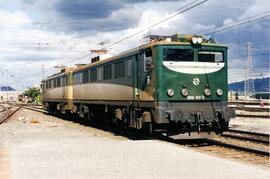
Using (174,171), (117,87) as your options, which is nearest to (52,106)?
(117,87)

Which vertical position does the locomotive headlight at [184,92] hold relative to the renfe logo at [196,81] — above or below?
below

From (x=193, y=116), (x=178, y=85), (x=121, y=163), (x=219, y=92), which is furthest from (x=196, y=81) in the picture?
(x=121, y=163)

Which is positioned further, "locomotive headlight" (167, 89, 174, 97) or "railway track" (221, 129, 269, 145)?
"railway track" (221, 129, 269, 145)

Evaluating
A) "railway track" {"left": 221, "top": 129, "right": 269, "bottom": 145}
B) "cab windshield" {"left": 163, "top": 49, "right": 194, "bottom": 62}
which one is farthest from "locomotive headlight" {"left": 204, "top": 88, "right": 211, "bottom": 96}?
"railway track" {"left": 221, "top": 129, "right": 269, "bottom": 145}

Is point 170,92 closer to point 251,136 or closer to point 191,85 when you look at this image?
point 191,85

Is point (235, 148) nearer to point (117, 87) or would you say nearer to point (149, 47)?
point (149, 47)

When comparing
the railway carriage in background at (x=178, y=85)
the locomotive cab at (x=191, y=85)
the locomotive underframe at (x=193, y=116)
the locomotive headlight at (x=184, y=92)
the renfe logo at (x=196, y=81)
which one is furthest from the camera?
the renfe logo at (x=196, y=81)

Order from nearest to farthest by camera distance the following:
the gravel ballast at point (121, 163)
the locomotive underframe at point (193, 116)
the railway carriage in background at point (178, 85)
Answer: the gravel ballast at point (121, 163) < the locomotive underframe at point (193, 116) < the railway carriage in background at point (178, 85)

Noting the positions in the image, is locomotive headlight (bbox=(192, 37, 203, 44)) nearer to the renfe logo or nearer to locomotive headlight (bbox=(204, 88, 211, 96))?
the renfe logo

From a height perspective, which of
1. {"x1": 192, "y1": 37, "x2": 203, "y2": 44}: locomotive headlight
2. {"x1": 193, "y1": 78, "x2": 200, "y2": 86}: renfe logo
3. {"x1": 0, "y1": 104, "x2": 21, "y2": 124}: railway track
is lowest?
{"x1": 0, "y1": 104, "x2": 21, "y2": 124}: railway track

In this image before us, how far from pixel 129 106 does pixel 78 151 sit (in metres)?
4.81

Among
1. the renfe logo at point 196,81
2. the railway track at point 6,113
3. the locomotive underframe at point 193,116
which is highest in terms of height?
the renfe logo at point 196,81

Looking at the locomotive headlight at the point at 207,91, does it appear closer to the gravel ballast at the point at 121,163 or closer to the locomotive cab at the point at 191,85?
the locomotive cab at the point at 191,85

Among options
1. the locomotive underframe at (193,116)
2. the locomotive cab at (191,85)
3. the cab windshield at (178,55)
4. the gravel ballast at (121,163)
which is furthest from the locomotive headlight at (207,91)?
the gravel ballast at (121,163)
